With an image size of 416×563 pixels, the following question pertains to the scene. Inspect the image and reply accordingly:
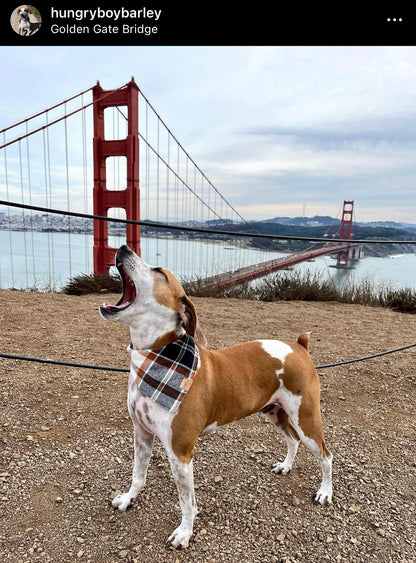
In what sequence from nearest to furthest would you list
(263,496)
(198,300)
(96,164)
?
1. (263,496)
2. (198,300)
3. (96,164)

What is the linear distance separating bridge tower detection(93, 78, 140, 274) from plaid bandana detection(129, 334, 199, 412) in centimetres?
911

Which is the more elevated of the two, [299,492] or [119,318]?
[119,318]

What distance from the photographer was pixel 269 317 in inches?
280

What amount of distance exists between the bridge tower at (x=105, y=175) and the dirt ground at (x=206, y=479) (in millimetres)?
6853

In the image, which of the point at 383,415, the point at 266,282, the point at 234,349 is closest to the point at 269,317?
the point at 266,282

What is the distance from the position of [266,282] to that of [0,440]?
7950mm

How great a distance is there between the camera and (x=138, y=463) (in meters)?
2.06

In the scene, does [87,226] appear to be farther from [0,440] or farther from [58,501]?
[58,501]

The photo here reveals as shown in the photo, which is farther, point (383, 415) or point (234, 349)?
point (383, 415)

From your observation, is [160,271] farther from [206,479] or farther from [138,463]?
[206,479]

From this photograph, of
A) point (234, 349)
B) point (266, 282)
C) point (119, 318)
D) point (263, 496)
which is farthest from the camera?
point (266, 282)
